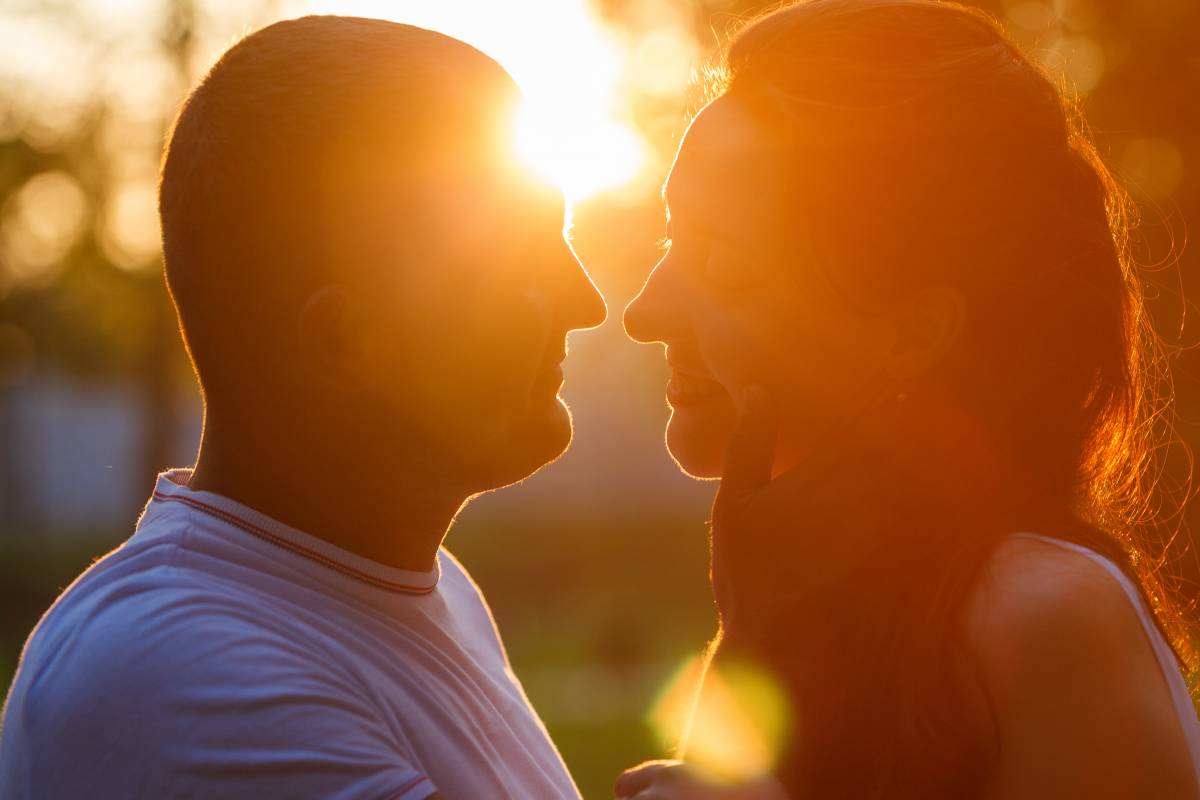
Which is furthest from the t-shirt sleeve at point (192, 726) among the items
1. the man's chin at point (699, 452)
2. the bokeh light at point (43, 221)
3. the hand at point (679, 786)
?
the bokeh light at point (43, 221)

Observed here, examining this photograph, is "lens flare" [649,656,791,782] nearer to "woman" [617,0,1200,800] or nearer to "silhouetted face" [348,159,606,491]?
"woman" [617,0,1200,800]

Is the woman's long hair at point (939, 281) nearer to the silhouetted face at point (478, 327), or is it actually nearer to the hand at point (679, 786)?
the hand at point (679, 786)

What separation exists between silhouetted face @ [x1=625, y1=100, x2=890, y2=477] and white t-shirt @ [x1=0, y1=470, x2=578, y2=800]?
33.7 inches

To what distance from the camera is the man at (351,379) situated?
228 centimetres

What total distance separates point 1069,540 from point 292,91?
5.90 feet

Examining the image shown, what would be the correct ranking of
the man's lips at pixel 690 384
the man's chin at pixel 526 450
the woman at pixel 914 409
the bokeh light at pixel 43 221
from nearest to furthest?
1. the woman at pixel 914 409
2. the man's chin at pixel 526 450
3. the man's lips at pixel 690 384
4. the bokeh light at pixel 43 221

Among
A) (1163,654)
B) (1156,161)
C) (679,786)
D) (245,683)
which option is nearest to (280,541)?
(245,683)

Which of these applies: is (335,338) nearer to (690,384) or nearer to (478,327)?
(478,327)

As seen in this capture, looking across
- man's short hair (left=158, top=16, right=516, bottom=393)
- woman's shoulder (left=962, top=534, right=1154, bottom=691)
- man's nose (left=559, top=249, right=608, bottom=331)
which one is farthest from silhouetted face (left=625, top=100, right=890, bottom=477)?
man's short hair (left=158, top=16, right=516, bottom=393)

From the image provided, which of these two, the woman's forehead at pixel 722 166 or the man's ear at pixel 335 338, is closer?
the man's ear at pixel 335 338

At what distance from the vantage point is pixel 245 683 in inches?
80.2

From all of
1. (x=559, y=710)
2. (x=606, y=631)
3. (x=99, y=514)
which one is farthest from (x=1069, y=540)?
(x=99, y=514)

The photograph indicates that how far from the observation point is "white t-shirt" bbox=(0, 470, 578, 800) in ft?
6.52

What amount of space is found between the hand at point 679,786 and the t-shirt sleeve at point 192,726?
0.48 meters
